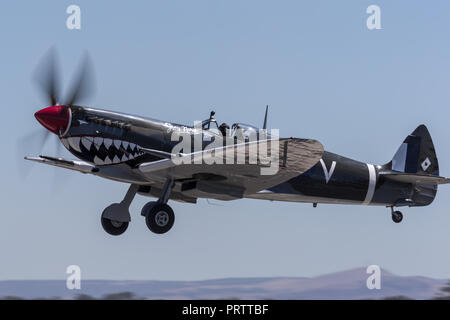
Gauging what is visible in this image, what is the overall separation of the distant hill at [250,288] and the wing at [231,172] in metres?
2.00

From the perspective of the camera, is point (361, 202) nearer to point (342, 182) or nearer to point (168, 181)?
point (342, 182)

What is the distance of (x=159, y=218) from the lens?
15.5 meters

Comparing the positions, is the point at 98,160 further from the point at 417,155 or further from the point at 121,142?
the point at 417,155

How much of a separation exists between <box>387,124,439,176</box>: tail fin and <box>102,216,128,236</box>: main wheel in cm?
625

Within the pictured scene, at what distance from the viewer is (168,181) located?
15922 mm

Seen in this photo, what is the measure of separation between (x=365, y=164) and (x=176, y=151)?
457 centimetres

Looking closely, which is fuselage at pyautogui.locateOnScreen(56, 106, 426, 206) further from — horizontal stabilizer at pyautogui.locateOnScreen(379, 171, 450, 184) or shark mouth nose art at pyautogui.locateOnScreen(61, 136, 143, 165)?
horizontal stabilizer at pyautogui.locateOnScreen(379, 171, 450, 184)

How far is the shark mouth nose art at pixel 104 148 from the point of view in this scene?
15.5 m

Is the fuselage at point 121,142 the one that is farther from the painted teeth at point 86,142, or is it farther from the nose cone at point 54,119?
the nose cone at point 54,119

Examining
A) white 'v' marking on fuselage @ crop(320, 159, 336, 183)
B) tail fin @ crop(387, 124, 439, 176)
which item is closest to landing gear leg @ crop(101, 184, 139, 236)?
white 'v' marking on fuselage @ crop(320, 159, 336, 183)

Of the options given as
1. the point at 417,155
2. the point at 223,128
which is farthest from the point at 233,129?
the point at 417,155

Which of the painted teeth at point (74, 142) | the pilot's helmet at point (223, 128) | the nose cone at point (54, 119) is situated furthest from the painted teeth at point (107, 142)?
the pilot's helmet at point (223, 128)
